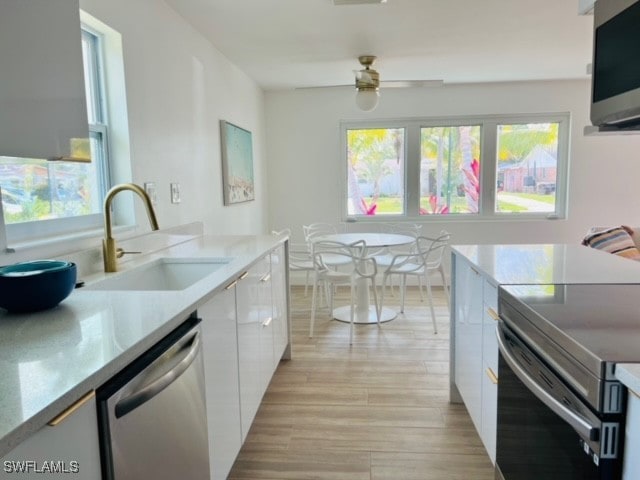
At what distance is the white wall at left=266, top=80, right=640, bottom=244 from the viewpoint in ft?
15.9

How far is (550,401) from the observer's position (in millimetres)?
1053

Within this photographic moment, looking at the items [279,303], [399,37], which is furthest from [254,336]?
[399,37]

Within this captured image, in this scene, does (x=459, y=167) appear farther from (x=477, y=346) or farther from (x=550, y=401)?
(x=550, y=401)

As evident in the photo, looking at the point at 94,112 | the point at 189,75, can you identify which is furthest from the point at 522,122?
the point at 94,112

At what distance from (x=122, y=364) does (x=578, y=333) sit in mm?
1003

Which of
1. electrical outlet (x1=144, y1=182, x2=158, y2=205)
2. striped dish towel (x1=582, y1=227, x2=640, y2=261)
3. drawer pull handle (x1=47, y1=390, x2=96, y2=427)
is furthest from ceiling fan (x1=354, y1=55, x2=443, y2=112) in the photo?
drawer pull handle (x1=47, y1=390, x2=96, y2=427)

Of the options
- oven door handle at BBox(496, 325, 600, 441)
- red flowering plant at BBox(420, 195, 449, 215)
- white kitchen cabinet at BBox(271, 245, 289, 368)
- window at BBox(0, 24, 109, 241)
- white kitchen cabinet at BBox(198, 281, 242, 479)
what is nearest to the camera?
oven door handle at BBox(496, 325, 600, 441)

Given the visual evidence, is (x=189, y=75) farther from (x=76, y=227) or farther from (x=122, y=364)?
(x=122, y=364)

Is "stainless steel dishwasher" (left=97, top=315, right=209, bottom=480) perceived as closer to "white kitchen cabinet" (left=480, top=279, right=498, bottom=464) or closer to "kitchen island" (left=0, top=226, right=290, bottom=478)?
"kitchen island" (left=0, top=226, right=290, bottom=478)

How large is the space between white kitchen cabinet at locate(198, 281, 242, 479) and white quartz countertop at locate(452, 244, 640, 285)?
1.00 meters

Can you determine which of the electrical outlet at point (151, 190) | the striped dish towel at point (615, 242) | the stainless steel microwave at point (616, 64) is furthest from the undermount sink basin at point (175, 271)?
the striped dish towel at point (615, 242)

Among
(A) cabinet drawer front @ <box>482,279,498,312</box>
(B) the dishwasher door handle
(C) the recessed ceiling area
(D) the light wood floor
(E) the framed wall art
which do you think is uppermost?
(C) the recessed ceiling area

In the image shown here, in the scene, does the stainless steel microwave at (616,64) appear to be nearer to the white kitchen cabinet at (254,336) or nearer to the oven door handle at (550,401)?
the oven door handle at (550,401)

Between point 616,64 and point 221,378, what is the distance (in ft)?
5.22
